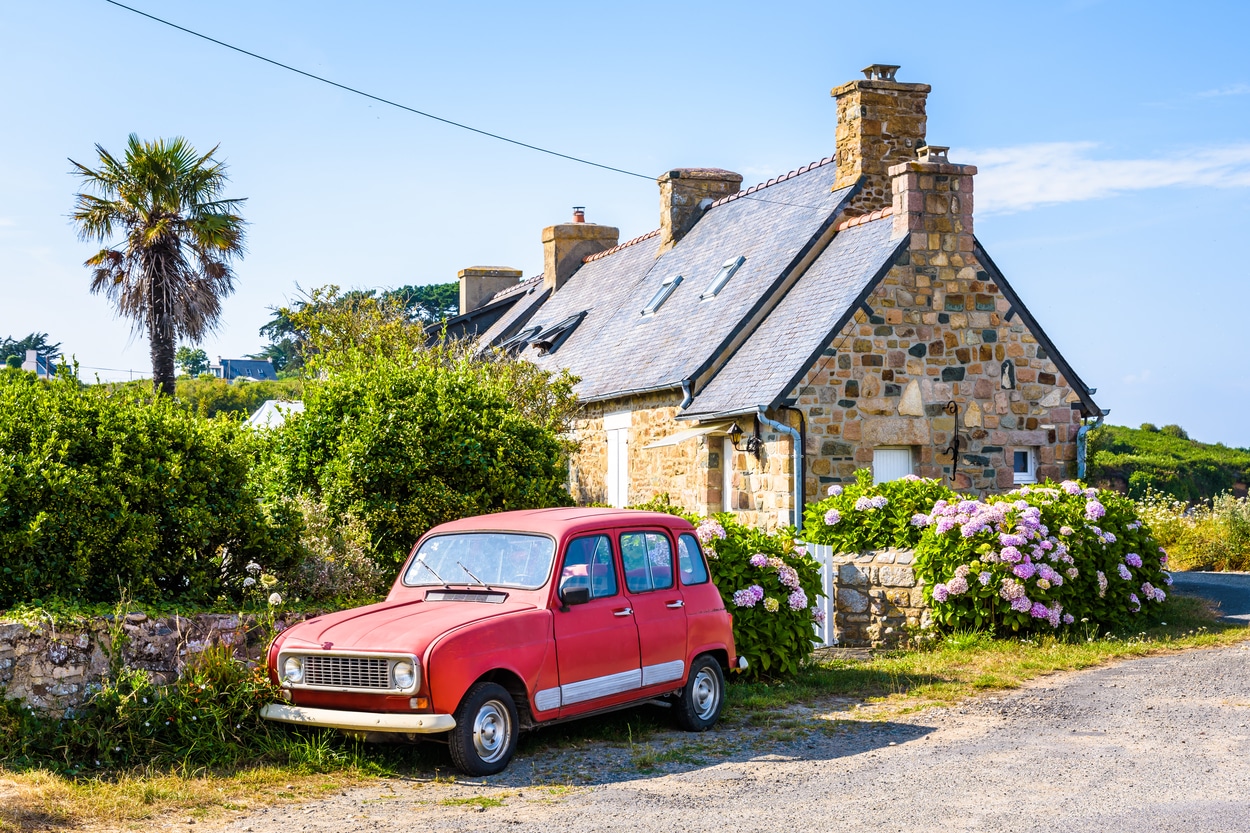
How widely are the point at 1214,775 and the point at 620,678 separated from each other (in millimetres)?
3728

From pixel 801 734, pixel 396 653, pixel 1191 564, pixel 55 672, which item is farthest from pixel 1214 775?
pixel 1191 564

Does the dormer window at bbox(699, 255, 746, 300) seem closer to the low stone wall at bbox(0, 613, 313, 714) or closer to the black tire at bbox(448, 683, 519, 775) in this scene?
the low stone wall at bbox(0, 613, 313, 714)

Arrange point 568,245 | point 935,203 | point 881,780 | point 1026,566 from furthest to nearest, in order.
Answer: point 568,245 → point 935,203 → point 1026,566 → point 881,780

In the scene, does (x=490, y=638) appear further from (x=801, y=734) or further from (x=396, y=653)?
(x=801, y=734)

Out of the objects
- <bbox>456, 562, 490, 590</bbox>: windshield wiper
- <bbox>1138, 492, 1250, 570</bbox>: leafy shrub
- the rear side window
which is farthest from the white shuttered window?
<bbox>456, 562, 490, 590</bbox>: windshield wiper

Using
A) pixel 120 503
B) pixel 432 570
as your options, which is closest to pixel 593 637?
pixel 432 570

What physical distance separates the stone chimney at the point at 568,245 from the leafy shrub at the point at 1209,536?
599 inches

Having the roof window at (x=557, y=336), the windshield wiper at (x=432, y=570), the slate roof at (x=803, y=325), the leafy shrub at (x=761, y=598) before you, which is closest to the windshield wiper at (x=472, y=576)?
the windshield wiper at (x=432, y=570)

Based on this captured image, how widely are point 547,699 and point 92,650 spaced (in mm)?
3053

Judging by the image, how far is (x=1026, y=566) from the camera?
40.4 feet

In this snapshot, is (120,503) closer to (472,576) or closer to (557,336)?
(472,576)

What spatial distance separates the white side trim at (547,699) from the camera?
785 cm

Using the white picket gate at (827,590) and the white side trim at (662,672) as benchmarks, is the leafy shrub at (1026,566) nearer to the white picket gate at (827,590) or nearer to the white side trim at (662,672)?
the white picket gate at (827,590)

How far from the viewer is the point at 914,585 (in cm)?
1289
